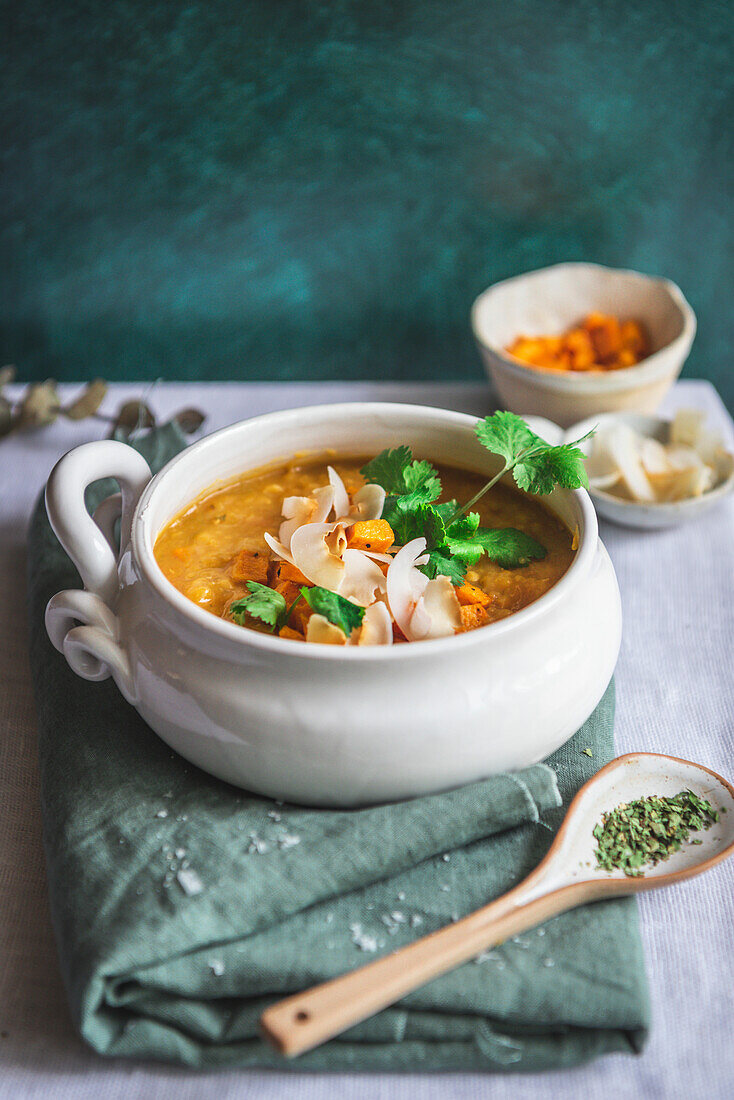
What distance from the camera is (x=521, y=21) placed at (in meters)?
1.97

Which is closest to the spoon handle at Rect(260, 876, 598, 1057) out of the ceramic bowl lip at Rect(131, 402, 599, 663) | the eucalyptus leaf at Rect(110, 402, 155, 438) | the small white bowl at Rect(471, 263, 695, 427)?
the ceramic bowl lip at Rect(131, 402, 599, 663)

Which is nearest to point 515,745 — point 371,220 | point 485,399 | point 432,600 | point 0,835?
point 432,600

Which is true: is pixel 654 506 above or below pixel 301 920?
below

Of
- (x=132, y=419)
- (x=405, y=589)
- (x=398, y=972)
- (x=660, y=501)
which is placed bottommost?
(x=660, y=501)

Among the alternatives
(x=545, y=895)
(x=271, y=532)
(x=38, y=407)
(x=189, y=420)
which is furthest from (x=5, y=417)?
(x=545, y=895)

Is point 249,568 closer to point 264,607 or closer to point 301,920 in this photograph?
point 264,607

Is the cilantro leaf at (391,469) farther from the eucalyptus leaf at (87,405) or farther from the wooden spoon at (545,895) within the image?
the eucalyptus leaf at (87,405)

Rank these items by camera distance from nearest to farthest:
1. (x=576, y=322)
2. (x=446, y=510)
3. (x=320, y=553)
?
A: (x=320, y=553) → (x=446, y=510) → (x=576, y=322)

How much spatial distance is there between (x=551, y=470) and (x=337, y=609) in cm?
34

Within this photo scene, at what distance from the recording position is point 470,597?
113cm

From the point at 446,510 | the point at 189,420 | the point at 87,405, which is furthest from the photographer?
the point at 87,405

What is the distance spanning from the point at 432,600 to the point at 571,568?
15 centimetres

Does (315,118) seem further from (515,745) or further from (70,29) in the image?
(515,745)

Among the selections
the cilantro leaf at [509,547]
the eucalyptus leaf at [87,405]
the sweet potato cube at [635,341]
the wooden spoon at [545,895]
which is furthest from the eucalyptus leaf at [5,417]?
the wooden spoon at [545,895]
